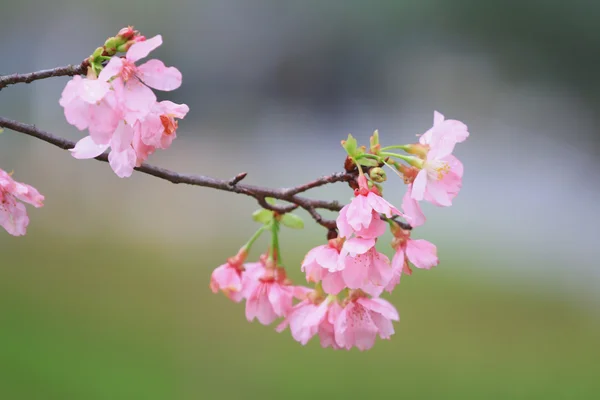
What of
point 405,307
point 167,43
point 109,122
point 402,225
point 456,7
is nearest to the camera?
point 109,122

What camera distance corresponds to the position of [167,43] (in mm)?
1998

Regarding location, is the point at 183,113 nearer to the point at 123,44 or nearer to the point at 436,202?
the point at 123,44

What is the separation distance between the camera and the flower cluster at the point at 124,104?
0.33 m

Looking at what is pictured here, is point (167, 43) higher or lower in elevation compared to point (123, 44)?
higher

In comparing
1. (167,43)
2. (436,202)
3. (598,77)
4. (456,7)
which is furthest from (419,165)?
(598,77)

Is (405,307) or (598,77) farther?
(598,77)

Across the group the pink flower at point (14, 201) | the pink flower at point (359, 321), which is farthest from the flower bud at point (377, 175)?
the pink flower at point (14, 201)

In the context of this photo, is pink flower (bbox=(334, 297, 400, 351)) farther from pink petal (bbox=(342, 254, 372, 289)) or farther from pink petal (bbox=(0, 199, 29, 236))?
pink petal (bbox=(0, 199, 29, 236))

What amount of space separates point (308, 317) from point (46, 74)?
0.26 meters

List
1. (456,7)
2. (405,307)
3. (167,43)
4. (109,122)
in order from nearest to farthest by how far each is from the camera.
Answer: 1. (109,122)
2. (405,307)
3. (167,43)
4. (456,7)

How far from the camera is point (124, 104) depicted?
0.33m

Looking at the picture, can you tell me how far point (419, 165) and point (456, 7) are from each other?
207cm

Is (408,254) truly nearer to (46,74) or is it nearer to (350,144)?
(350,144)

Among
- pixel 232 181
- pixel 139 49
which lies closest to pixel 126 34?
pixel 139 49
